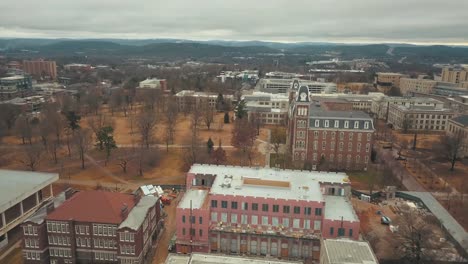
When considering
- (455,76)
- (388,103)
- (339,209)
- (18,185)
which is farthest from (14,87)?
(455,76)

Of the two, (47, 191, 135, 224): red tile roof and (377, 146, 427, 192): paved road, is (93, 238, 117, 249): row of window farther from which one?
(377, 146, 427, 192): paved road

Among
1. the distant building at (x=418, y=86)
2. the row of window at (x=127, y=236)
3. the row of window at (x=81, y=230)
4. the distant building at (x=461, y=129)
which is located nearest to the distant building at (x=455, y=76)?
the distant building at (x=418, y=86)

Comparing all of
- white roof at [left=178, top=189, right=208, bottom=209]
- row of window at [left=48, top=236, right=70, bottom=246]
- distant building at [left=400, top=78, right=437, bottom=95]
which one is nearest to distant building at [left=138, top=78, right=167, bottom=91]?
distant building at [left=400, top=78, right=437, bottom=95]

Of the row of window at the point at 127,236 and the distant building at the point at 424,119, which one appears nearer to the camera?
the row of window at the point at 127,236

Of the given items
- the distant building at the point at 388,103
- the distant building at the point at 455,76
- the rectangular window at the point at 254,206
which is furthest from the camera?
the distant building at the point at 455,76

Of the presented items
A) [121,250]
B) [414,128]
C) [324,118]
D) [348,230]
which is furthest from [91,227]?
[414,128]

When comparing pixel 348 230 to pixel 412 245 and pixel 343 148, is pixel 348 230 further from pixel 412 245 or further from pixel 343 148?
pixel 343 148

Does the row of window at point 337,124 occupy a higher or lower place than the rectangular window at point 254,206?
higher

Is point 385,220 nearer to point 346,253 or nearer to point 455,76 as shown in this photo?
point 346,253

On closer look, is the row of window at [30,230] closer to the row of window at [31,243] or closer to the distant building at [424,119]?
the row of window at [31,243]
